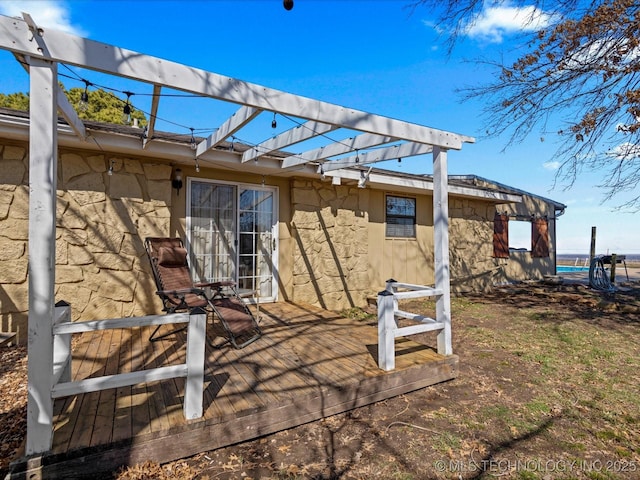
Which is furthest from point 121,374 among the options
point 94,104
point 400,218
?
point 94,104


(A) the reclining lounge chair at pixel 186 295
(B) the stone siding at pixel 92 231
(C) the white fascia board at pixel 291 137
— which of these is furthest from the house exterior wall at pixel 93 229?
(C) the white fascia board at pixel 291 137

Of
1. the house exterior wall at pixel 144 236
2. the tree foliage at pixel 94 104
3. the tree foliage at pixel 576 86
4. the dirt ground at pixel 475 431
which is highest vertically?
the tree foliage at pixel 94 104

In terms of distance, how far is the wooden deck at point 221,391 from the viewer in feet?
6.51

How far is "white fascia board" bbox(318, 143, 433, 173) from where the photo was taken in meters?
3.73

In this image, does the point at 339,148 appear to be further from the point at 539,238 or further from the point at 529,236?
the point at 539,238

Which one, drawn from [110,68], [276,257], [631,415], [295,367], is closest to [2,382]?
[295,367]

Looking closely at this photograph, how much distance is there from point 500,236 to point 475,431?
8.29 m

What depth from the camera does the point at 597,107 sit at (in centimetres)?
541

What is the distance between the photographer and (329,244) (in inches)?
246

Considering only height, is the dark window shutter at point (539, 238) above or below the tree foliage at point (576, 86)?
below

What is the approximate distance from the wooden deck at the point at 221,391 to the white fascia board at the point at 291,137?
219cm

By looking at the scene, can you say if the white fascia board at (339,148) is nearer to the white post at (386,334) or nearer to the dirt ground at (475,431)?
the white post at (386,334)

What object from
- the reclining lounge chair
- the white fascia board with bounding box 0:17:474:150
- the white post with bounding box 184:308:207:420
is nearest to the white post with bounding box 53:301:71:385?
the white post with bounding box 184:308:207:420

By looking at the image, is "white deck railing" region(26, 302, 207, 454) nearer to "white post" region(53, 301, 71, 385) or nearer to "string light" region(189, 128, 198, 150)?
"white post" region(53, 301, 71, 385)
